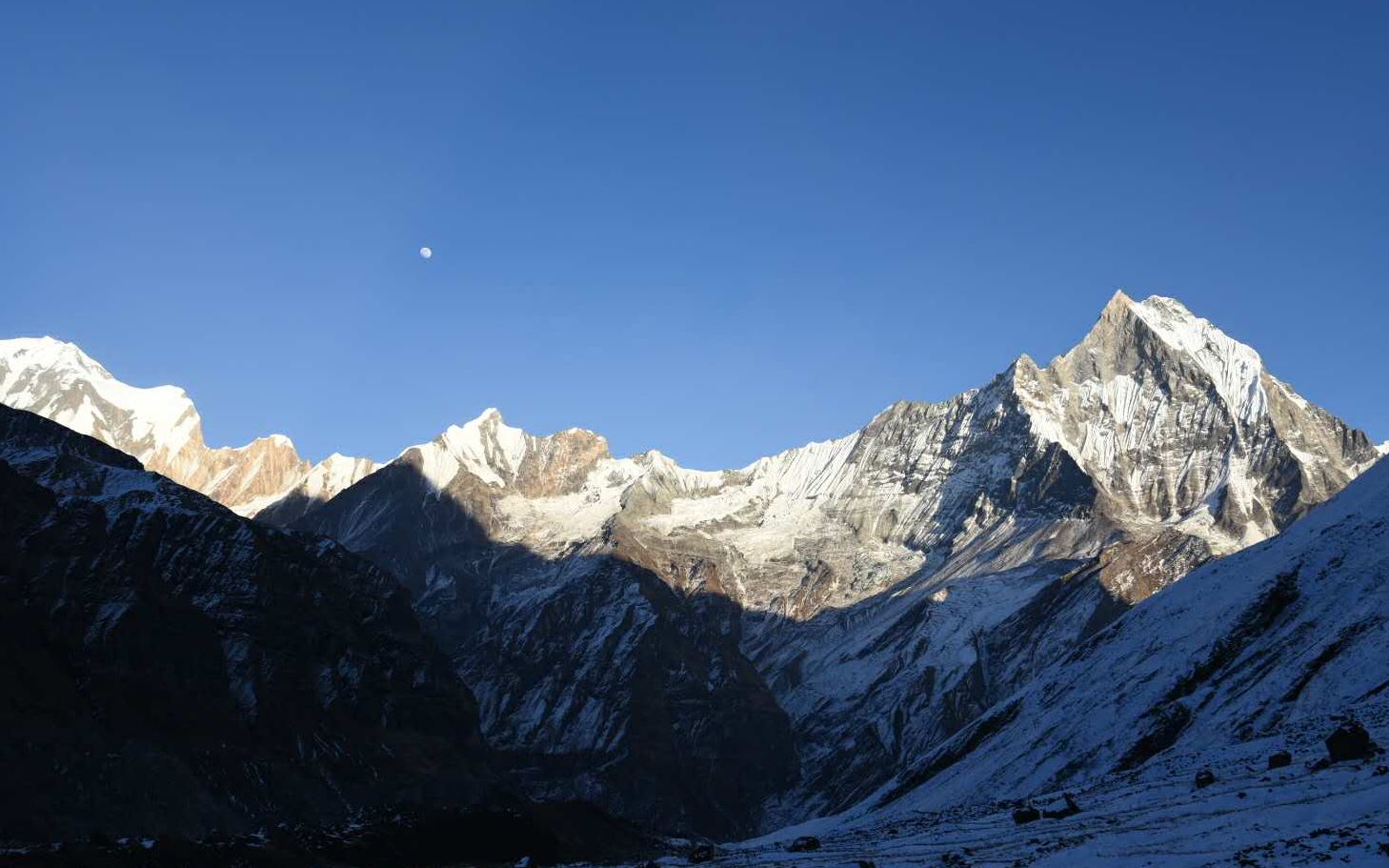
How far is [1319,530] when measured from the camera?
18438 centimetres

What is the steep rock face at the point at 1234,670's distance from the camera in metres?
139

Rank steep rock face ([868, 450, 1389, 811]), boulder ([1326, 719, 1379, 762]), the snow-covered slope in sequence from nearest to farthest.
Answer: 1. the snow-covered slope
2. boulder ([1326, 719, 1379, 762])
3. steep rock face ([868, 450, 1389, 811])

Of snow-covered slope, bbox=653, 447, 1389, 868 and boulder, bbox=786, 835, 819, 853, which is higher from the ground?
snow-covered slope, bbox=653, 447, 1389, 868

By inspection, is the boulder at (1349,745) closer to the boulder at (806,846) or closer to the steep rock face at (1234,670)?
the boulder at (806,846)

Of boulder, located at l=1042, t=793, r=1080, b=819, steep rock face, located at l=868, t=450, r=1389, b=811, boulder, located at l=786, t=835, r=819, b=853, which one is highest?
steep rock face, located at l=868, t=450, r=1389, b=811

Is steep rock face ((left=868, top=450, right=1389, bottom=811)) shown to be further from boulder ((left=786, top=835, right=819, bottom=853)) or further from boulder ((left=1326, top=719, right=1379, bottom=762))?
boulder ((left=1326, top=719, right=1379, bottom=762))

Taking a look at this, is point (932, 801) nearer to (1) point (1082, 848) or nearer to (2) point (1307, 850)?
(1) point (1082, 848)

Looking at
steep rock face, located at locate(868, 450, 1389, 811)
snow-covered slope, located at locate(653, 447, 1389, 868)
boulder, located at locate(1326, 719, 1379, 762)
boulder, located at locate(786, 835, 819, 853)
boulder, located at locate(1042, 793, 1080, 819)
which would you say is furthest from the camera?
steep rock face, located at locate(868, 450, 1389, 811)

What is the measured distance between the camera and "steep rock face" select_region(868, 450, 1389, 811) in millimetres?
138875

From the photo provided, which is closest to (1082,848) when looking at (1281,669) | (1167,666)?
(1281,669)

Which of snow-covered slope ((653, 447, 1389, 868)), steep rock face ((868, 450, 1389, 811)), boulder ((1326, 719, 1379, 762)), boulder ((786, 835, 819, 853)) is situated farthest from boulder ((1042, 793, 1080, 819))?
steep rock face ((868, 450, 1389, 811))

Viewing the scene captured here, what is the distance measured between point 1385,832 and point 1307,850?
10.5ft

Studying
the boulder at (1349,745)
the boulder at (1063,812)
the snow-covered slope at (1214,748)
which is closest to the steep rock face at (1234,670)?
the snow-covered slope at (1214,748)

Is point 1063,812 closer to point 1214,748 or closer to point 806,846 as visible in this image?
point 806,846
